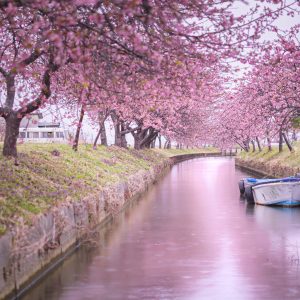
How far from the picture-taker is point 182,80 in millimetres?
11086

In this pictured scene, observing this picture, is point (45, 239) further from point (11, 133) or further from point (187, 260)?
point (11, 133)

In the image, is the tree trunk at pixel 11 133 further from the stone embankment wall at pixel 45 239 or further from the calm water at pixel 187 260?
the calm water at pixel 187 260

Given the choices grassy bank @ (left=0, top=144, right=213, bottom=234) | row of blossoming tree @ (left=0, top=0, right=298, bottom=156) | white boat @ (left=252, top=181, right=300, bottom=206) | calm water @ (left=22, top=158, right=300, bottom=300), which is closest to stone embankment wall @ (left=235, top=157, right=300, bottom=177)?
white boat @ (left=252, top=181, right=300, bottom=206)

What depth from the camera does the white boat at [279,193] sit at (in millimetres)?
23352

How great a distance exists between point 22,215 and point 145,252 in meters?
4.70

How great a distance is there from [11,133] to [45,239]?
710 centimetres

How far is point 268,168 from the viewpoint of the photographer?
4775 cm

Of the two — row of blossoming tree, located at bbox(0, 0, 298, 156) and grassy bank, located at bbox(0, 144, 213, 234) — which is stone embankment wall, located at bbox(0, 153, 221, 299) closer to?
grassy bank, located at bbox(0, 144, 213, 234)

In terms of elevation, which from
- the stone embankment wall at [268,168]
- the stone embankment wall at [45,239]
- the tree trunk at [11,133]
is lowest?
the stone embankment wall at [45,239]

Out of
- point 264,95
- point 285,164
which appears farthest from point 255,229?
point 285,164

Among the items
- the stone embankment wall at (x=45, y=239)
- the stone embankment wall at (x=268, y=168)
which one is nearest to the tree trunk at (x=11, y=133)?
the stone embankment wall at (x=45, y=239)

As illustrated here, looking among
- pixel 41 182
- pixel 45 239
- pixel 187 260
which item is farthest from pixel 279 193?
pixel 45 239

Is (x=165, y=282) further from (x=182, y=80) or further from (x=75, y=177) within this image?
(x=75, y=177)

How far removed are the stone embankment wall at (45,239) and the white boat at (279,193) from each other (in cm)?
753
